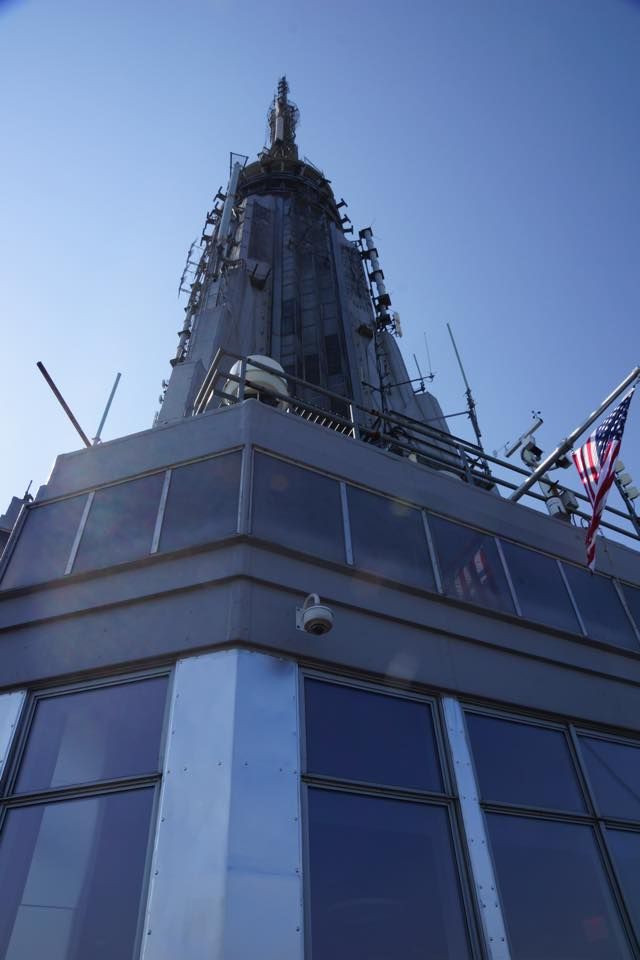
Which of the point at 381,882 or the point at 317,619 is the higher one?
the point at 317,619

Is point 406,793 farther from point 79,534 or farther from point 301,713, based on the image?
point 79,534

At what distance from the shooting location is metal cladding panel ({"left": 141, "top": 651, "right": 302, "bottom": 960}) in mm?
4676

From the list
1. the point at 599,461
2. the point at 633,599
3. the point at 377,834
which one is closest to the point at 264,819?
the point at 377,834

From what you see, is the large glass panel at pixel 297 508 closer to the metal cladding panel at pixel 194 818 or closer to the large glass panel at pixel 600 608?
the metal cladding panel at pixel 194 818

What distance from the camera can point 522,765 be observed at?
7.13 meters

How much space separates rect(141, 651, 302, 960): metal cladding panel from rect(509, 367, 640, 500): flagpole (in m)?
5.64

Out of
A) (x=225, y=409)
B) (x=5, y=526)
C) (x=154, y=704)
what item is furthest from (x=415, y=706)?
(x=5, y=526)

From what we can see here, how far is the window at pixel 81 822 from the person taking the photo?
5004 mm

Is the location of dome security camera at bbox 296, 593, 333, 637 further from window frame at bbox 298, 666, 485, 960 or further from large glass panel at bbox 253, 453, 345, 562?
large glass panel at bbox 253, 453, 345, 562

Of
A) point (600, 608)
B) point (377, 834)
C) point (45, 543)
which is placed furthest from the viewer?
point (600, 608)

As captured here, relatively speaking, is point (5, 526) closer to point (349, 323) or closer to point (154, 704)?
point (154, 704)

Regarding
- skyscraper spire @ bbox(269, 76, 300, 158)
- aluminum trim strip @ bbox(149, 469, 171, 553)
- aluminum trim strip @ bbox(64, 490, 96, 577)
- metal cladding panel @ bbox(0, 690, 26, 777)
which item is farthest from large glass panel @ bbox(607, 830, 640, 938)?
skyscraper spire @ bbox(269, 76, 300, 158)

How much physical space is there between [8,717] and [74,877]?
1799mm

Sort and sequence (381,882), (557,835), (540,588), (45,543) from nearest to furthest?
(381,882) → (557,835) → (45,543) → (540,588)
